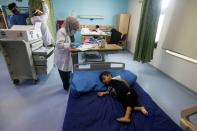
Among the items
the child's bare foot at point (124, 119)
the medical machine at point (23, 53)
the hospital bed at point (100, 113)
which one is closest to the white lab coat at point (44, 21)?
the medical machine at point (23, 53)

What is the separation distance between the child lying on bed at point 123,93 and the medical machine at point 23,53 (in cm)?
144

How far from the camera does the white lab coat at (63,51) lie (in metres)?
2.01

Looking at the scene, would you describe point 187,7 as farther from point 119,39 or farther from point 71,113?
point 71,113

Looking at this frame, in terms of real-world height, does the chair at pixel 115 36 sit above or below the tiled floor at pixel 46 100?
above

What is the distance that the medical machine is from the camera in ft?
7.66

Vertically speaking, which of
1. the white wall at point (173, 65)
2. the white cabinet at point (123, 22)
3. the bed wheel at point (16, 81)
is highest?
the white cabinet at point (123, 22)

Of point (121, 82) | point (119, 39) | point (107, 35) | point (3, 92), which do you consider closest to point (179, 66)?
point (121, 82)

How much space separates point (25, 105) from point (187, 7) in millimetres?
3338

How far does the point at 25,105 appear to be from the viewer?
6.85 feet


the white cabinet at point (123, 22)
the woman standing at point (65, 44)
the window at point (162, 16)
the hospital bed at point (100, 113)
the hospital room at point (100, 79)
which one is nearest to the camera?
the hospital bed at point (100, 113)

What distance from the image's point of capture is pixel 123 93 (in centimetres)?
157

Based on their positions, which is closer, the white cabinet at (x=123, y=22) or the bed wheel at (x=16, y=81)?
the bed wheel at (x=16, y=81)

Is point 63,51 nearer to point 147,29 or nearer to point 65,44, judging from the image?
point 65,44

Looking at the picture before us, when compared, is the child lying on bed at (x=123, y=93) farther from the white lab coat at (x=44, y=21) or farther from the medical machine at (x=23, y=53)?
the white lab coat at (x=44, y=21)
